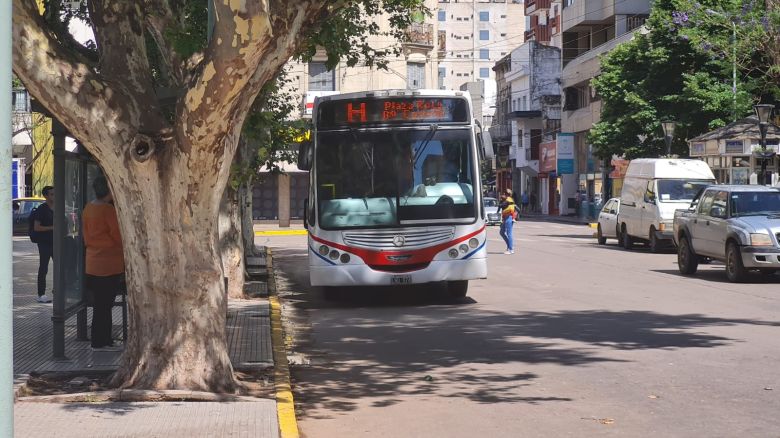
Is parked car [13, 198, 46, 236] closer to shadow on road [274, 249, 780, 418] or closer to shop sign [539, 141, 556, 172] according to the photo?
shadow on road [274, 249, 780, 418]

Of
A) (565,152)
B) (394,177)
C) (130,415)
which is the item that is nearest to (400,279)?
(394,177)

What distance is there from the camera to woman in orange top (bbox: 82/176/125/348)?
37.5 feet

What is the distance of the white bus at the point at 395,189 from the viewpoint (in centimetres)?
1727

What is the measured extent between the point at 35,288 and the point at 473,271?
8293mm

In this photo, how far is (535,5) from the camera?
90.8 m

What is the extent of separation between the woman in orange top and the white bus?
5.96m

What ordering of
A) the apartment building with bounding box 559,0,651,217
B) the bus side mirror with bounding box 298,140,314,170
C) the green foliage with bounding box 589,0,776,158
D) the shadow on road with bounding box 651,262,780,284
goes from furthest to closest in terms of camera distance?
the apartment building with bounding box 559,0,651,217, the green foliage with bounding box 589,0,776,158, the shadow on road with bounding box 651,262,780,284, the bus side mirror with bounding box 298,140,314,170

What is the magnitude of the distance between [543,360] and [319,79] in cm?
4588

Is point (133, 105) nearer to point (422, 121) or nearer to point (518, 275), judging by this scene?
point (422, 121)

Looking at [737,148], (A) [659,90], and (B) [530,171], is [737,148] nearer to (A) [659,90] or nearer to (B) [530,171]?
(A) [659,90]

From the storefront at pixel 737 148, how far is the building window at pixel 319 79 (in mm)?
22378

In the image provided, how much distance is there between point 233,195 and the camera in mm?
19266

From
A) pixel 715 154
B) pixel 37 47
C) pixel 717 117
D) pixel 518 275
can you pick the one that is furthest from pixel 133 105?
pixel 717 117

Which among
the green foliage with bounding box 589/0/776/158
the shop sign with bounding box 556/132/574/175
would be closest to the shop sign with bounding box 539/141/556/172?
the shop sign with bounding box 556/132/574/175
